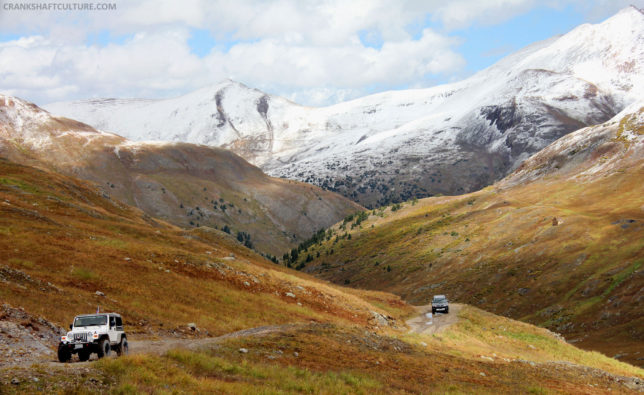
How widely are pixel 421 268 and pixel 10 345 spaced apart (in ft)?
363

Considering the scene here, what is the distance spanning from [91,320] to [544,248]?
9043 centimetres

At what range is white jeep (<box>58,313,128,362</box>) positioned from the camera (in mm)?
20422

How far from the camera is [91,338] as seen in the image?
68.7ft

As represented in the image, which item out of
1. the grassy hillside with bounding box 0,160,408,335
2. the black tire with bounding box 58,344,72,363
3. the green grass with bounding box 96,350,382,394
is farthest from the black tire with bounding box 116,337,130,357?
the grassy hillside with bounding box 0,160,408,335

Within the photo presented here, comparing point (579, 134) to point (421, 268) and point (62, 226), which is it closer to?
point (421, 268)

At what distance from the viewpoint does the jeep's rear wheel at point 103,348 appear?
21.0 m

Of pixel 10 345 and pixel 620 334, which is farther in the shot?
pixel 620 334

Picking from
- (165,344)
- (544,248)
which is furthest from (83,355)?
(544,248)

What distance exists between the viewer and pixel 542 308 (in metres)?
76.1

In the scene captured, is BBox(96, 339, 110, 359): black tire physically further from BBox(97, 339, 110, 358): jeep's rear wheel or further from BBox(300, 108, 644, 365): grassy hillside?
BBox(300, 108, 644, 365): grassy hillside

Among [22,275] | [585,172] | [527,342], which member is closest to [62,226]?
[22,275]

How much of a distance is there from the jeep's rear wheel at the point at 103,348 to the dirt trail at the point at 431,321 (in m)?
33.1

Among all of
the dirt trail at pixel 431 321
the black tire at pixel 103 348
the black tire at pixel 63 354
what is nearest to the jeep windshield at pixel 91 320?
the black tire at pixel 103 348

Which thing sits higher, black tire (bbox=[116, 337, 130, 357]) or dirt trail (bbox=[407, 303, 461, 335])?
black tire (bbox=[116, 337, 130, 357])
